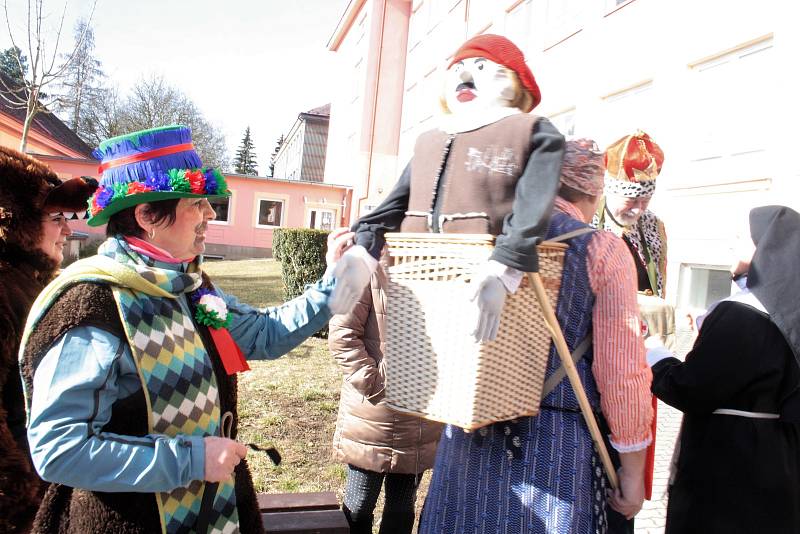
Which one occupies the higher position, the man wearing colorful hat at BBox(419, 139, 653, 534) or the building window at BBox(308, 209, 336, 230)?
the building window at BBox(308, 209, 336, 230)

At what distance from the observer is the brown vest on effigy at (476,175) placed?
1.60 metres

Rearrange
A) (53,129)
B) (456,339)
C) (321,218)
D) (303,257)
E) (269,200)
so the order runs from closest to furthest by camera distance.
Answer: (456,339), (303,257), (269,200), (321,218), (53,129)

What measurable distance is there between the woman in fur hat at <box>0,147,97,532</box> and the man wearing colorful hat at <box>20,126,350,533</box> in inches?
15.2

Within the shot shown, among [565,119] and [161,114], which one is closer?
[565,119]

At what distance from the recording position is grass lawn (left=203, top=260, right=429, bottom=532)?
14.5ft

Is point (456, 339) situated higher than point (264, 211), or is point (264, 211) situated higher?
point (264, 211)

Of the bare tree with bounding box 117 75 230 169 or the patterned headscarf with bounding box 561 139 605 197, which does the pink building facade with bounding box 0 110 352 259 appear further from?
the patterned headscarf with bounding box 561 139 605 197

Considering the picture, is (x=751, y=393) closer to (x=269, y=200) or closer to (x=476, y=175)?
(x=476, y=175)

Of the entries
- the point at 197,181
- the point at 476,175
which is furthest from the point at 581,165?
the point at 197,181

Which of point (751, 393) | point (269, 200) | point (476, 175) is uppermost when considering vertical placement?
point (269, 200)

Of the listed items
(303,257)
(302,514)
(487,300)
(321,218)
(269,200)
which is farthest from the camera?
(321,218)

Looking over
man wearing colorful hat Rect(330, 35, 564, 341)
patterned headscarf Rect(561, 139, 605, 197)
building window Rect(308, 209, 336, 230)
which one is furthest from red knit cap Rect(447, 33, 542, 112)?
building window Rect(308, 209, 336, 230)

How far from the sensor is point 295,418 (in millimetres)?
5727

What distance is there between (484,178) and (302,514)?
214 cm
